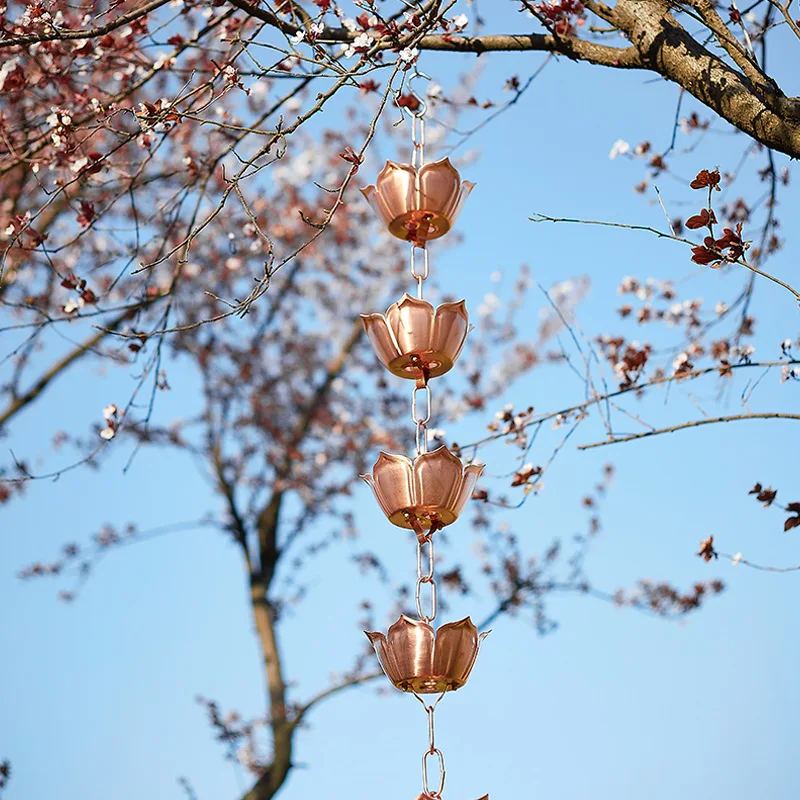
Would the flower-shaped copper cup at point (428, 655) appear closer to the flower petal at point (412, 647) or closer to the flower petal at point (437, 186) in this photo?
the flower petal at point (412, 647)

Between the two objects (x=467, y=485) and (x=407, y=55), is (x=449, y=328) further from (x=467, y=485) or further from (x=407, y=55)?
(x=407, y=55)

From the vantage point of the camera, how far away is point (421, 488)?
1.86 metres

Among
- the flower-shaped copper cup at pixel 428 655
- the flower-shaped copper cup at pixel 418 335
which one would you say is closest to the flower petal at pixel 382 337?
the flower-shaped copper cup at pixel 418 335

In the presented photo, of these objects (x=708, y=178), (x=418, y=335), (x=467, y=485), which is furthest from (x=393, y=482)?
(x=708, y=178)

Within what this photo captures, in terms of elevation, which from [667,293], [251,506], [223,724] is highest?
[251,506]

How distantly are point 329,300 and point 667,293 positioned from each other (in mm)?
4531

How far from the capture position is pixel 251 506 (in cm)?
732

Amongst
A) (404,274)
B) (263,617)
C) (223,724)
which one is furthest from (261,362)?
(223,724)

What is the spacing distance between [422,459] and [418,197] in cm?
57

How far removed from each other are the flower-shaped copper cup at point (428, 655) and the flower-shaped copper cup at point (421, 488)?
0.20 m

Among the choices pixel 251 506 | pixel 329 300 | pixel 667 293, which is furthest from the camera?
pixel 329 300

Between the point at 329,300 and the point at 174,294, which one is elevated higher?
the point at 329,300

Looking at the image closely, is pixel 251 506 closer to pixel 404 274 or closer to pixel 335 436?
pixel 335 436

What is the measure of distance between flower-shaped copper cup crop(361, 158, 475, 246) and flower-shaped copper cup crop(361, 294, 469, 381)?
0.19 m
